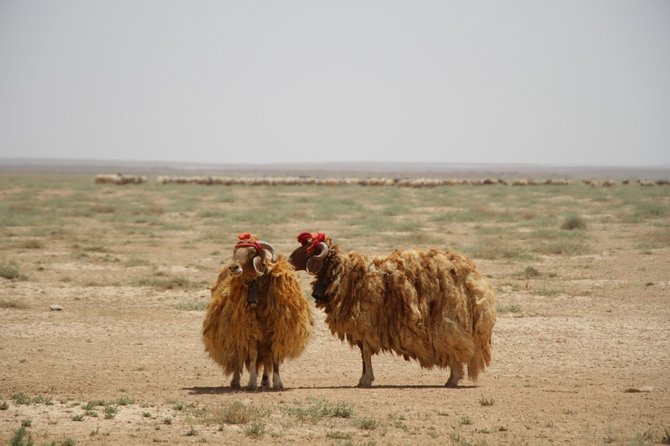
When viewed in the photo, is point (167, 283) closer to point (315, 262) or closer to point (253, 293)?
point (315, 262)

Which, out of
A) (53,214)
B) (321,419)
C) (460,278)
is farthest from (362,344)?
(53,214)

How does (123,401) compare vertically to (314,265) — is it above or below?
below

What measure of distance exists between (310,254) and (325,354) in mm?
2754

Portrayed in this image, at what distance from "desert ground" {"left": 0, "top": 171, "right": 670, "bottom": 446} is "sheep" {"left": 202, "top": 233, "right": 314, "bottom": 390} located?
46cm

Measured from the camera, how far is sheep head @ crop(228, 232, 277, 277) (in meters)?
11.9

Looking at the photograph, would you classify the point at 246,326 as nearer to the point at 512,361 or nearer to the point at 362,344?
the point at 362,344

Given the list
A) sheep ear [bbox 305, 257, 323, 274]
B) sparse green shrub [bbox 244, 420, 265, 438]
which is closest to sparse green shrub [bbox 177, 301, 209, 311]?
sheep ear [bbox 305, 257, 323, 274]

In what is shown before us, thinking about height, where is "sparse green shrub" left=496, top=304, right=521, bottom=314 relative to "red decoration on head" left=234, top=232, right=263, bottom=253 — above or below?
below

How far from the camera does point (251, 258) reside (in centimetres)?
1201

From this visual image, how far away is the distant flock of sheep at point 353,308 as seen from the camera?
11938mm

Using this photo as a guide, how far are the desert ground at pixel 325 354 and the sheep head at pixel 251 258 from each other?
61.5 inches

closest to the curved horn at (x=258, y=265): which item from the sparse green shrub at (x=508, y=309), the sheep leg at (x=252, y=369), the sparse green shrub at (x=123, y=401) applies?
the sheep leg at (x=252, y=369)

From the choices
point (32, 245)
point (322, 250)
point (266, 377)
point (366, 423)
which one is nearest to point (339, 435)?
point (366, 423)

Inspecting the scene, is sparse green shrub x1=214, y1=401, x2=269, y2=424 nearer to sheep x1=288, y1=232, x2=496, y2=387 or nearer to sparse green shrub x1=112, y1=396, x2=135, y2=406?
sparse green shrub x1=112, y1=396, x2=135, y2=406
